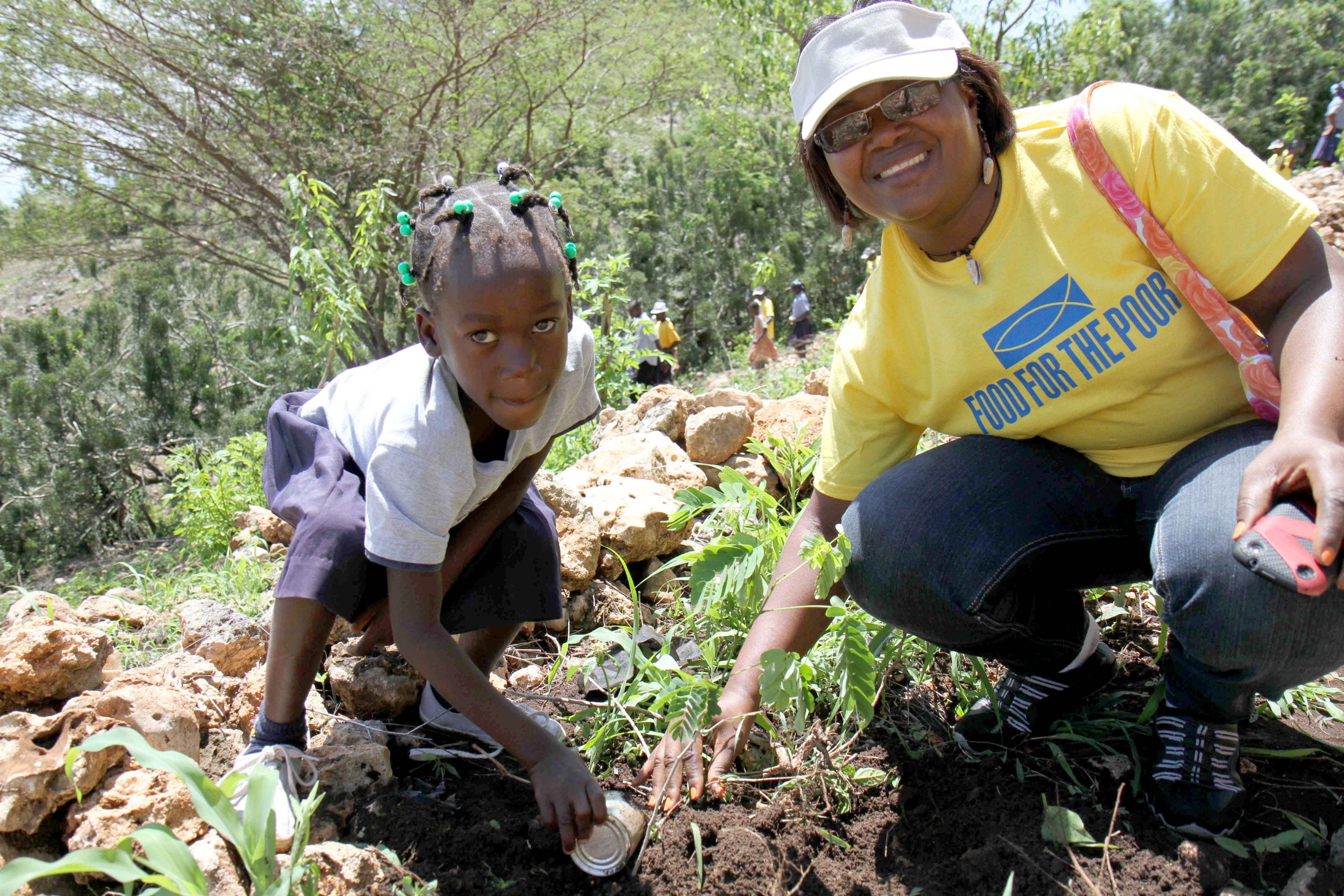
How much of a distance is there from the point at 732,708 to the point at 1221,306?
40.9 inches

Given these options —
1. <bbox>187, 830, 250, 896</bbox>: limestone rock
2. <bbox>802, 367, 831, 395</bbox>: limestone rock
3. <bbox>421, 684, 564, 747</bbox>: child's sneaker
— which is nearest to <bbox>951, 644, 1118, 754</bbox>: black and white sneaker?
<bbox>421, 684, 564, 747</bbox>: child's sneaker

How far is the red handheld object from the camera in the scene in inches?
47.0

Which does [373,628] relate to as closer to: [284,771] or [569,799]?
[284,771]

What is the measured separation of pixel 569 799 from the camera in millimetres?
1459

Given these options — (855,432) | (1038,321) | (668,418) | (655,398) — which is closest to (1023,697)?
(855,432)

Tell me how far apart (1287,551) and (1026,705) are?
667 millimetres

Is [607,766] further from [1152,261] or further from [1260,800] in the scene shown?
[1152,261]

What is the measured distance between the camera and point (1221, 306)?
1.49m

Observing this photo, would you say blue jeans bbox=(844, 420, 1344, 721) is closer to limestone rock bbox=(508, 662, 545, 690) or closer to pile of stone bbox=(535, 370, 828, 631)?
pile of stone bbox=(535, 370, 828, 631)

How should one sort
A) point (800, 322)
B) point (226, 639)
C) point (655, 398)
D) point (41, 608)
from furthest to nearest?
point (800, 322) → point (655, 398) → point (41, 608) → point (226, 639)

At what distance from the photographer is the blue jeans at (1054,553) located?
137 centimetres

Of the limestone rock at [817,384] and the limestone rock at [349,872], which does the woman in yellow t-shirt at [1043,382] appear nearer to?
the limestone rock at [349,872]

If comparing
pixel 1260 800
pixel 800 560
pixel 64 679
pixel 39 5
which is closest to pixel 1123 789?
pixel 1260 800

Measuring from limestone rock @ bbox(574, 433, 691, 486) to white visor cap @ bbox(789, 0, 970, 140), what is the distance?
1.61m
